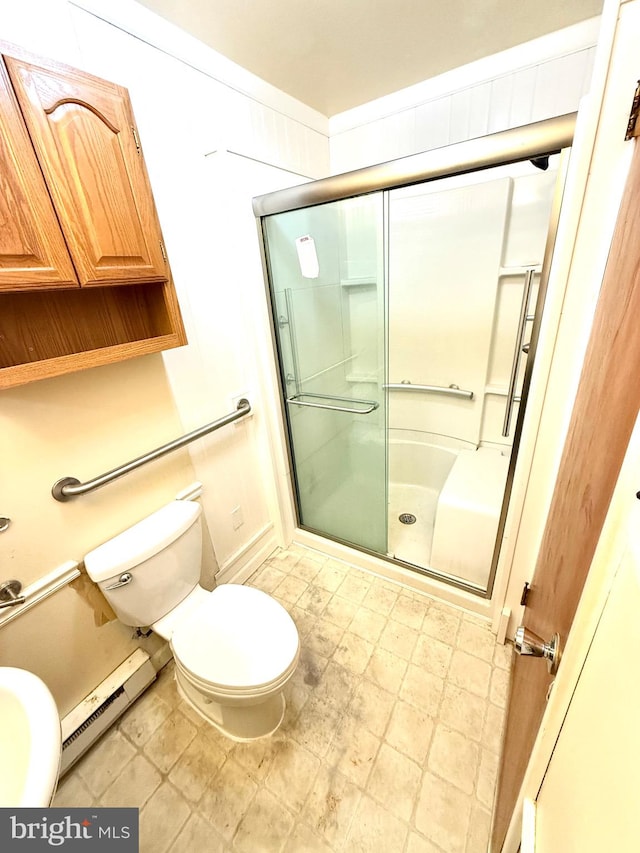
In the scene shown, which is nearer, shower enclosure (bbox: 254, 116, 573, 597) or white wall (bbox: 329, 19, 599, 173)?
white wall (bbox: 329, 19, 599, 173)

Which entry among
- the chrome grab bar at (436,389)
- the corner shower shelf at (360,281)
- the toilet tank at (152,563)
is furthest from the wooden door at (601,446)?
the chrome grab bar at (436,389)

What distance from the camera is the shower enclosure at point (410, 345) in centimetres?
149

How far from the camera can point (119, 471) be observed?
3.80ft

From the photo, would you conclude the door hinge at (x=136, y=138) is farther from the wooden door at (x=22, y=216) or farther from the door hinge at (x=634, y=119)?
the door hinge at (x=634, y=119)

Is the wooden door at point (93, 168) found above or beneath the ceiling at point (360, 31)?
beneath

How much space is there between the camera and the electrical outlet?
69.0 inches

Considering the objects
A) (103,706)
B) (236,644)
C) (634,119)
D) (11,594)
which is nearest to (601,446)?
(634,119)

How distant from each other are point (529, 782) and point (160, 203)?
176 cm

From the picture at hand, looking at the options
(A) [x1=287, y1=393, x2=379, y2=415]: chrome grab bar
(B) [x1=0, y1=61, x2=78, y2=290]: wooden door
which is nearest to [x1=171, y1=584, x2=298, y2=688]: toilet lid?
(A) [x1=287, y1=393, x2=379, y2=415]: chrome grab bar

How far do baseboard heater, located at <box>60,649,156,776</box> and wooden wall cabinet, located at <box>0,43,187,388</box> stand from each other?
1.17 metres

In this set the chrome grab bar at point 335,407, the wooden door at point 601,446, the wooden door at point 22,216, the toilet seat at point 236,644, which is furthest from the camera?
the chrome grab bar at point 335,407

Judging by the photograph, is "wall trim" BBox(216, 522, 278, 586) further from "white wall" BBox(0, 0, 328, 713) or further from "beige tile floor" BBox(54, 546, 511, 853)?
"beige tile floor" BBox(54, 546, 511, 853)

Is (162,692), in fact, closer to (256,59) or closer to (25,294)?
(25,294)

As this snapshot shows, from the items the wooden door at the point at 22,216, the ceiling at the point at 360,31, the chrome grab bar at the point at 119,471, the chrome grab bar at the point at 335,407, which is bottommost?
the chrome grab bar at the point at 335,407
